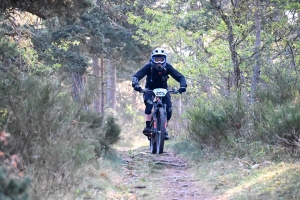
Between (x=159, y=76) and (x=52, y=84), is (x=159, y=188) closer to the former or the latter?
(x=52, y=84)

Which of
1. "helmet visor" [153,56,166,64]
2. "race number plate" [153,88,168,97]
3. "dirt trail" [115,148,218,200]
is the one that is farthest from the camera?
"helmet visor" [153,56,166,64]

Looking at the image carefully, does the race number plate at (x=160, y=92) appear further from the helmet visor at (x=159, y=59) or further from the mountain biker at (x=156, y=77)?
the helmet visor at (x=159, y=59)

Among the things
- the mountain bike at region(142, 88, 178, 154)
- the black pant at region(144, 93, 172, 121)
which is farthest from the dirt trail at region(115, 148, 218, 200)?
the black pant at region(144, 93, 172, 121)

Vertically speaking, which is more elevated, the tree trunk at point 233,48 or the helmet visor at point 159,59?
the tree trunk at point 233,48

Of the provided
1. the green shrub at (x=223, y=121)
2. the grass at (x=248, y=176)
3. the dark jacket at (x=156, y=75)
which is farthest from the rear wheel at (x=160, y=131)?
the green shrub at (x=223, y=121)

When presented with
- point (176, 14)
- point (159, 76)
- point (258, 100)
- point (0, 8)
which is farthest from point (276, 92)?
point (176, 14)

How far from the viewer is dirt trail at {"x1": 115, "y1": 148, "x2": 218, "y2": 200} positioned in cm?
532

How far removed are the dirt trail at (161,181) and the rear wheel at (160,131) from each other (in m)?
0.49

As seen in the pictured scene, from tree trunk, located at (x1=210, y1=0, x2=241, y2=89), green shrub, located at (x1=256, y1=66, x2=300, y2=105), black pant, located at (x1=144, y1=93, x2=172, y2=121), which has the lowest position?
black pant, located at (x1=144, y1=93, x2=172, y2=121)

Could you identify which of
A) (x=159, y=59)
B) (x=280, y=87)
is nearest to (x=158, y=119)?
(x=159, y=59)

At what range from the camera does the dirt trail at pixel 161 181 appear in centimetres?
532

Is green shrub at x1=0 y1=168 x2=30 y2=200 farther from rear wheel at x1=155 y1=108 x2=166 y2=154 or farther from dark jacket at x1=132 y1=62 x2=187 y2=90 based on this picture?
dark jacket at x1=132 y1=62 x2=187 y2=90

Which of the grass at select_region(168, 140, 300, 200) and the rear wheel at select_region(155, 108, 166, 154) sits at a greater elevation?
the rear wheel at select_region(155, 108, 166, 154)

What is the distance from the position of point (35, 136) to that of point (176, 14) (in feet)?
37.4
